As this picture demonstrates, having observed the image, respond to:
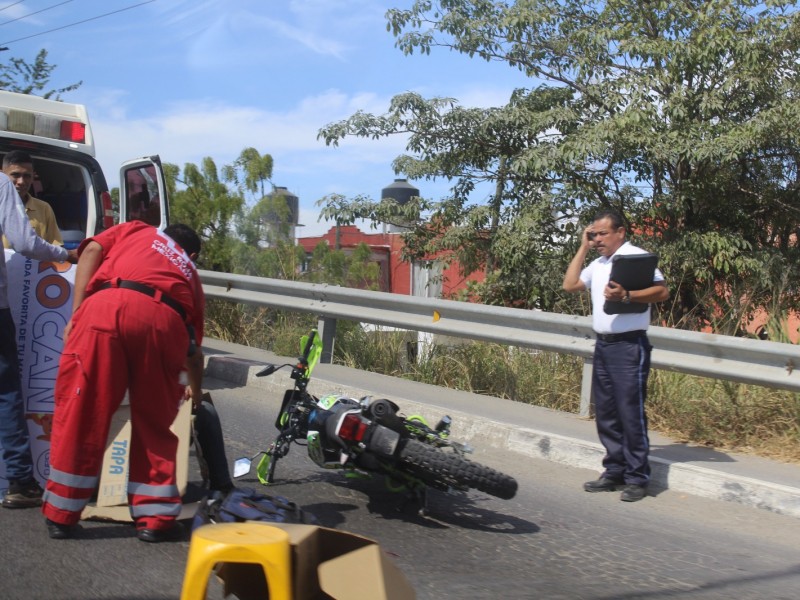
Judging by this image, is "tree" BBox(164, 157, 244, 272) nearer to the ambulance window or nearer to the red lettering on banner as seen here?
the ambulance window

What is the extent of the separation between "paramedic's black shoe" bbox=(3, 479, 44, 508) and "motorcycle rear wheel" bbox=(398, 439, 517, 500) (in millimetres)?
1943

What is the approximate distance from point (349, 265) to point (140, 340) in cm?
864

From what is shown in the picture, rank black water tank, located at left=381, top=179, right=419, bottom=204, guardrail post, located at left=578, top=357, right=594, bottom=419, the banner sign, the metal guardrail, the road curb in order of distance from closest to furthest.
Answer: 1. the banner sign
2. the road curb
3. the metal guardrail
4. guardrail post, located at left=578, top=357, right=594, bottom=419
5. black water tank, located at left=381, top=179, right=419, bottom=204

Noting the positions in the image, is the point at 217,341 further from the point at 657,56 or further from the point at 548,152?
the point at 657,56

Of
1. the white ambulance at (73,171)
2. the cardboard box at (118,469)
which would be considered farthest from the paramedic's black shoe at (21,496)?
the white ambulance at (73,171)

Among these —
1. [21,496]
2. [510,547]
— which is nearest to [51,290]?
[21,496]

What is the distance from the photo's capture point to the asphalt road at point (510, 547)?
3.92m

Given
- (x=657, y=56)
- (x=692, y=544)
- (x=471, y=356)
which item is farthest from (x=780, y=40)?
(x=692, y=544)

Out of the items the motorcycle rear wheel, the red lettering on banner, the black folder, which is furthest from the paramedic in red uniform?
the black folder

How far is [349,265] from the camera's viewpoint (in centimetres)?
1285

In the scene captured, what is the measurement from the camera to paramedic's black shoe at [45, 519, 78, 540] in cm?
428

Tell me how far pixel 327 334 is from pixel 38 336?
4746 mm

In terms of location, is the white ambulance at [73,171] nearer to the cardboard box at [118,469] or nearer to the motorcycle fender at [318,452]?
the cardboard box at [118,469]

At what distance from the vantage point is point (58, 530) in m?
4.28
